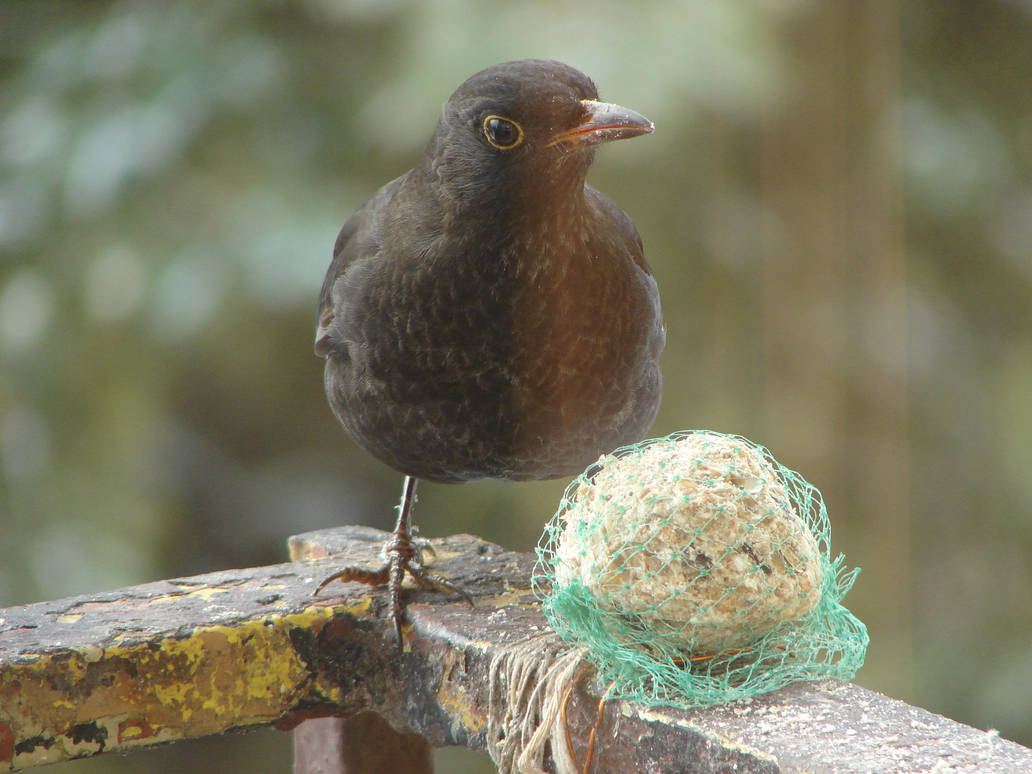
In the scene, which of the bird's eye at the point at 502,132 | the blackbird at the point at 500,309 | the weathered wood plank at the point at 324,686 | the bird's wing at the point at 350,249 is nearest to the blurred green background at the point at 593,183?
the bird's wing at the point at 350,249

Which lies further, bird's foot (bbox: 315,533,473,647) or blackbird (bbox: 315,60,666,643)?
bird's foot (bbox: 315,533,473,647)

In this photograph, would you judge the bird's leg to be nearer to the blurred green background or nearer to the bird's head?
the bird's head

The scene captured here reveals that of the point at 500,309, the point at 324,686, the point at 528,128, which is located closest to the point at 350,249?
the point at 500,309

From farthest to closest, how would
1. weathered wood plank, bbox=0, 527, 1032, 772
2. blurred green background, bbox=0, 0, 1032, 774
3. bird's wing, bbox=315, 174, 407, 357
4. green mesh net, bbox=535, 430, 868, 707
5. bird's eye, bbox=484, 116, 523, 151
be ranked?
blurred green background, bbox=0, 0, 1032, 774 → bird's wing, bbox=315, 174, 407, 357 → bird's eye, bbox=484, 116, 523, 151 → green mesh net, bbox=535, 430, 868, 707 → weathered wood plank, bbox=0, 527, 1032, 772

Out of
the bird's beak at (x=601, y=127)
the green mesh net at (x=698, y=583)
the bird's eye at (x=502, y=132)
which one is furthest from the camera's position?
the bird's eye at (x=502, y=132)

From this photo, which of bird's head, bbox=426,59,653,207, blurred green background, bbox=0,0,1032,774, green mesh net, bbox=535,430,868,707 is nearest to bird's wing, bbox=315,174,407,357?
bird's head, bbox=426,59,653,207

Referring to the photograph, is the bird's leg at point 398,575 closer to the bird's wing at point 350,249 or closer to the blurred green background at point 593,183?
the bird's wing at point 350,249
